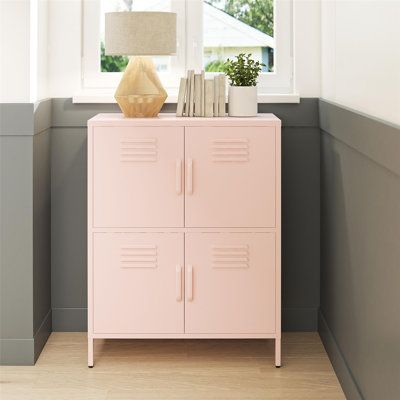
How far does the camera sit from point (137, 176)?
3.34m

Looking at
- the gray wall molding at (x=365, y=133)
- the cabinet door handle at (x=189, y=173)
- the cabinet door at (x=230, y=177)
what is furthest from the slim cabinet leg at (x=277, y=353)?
the gray wall molding at (x=365, y=133)

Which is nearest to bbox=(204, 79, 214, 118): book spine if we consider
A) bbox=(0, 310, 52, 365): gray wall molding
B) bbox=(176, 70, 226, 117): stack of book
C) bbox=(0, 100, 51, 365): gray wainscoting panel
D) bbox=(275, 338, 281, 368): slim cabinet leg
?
bbox=(176, 70, 226, 117): stack of book

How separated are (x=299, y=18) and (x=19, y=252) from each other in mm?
1649

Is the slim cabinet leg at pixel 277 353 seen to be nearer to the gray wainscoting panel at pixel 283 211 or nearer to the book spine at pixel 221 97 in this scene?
the gray wainscoting panel at pixel 283 211

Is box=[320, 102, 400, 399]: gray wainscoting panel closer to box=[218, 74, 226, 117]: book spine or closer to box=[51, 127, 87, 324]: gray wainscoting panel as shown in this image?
box=[218, 74, 226, 117]: book spine

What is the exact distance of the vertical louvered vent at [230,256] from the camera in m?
3.37

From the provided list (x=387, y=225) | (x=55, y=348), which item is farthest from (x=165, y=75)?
(x=387, y=225)

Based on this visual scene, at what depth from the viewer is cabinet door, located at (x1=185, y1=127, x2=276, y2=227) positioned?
3.33m

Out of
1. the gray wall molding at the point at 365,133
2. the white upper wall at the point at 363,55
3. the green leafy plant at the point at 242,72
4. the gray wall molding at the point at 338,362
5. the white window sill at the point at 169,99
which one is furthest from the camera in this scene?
the white window sill at the point at 169,99

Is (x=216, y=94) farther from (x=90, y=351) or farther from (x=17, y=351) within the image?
(x=17, y=351)

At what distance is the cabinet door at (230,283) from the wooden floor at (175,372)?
0.17m

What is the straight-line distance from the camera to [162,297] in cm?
339

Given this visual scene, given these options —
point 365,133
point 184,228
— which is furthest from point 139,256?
point 365,133

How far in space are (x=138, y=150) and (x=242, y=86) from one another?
56cm
